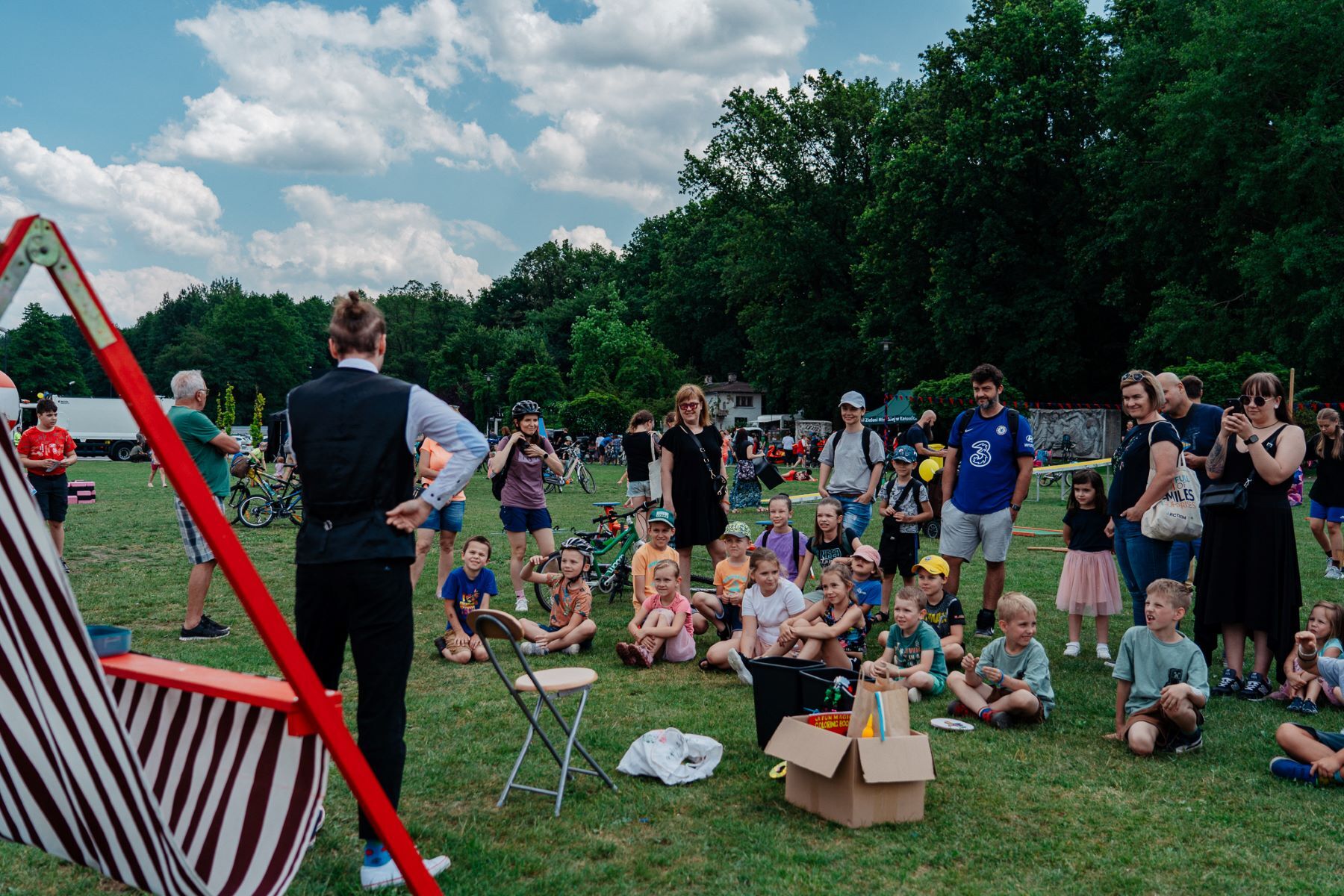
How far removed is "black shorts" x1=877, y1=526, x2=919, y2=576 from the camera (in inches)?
332

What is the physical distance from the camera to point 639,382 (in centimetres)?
4709

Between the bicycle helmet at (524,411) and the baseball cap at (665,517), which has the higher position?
the bicycle helmet at (524,411)

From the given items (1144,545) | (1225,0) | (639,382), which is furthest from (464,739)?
(639,382)

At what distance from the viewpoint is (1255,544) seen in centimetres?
602

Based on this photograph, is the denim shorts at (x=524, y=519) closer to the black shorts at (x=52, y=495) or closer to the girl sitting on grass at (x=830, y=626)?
the girl sitting on grass at (x=830, y=626)

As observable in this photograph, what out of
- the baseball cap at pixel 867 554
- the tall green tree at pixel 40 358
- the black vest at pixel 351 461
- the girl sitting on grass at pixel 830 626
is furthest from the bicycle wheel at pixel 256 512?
the tall green tree at pixel 40 358

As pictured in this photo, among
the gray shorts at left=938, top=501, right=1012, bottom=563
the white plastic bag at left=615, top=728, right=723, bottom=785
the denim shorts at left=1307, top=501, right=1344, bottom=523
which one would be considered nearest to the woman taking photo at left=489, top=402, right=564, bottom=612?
the gray shorts at left=938, top=501, right=1012, bottom=563

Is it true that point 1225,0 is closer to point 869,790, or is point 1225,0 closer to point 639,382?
point 639,382

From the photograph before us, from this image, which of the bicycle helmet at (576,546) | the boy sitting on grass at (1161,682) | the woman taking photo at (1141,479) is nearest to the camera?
the boy sitting on grass at (1161,682)

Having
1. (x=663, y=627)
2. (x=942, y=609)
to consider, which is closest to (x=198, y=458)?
(x=663, y=627)

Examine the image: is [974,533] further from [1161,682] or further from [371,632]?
[371,632]

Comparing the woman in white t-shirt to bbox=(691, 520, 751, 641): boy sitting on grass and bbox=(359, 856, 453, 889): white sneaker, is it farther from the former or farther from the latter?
bbox=(359, 856, 453, 889): white sneaker

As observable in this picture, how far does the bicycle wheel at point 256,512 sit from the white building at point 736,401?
180 feet

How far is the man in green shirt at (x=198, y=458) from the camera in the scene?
23.5ft
